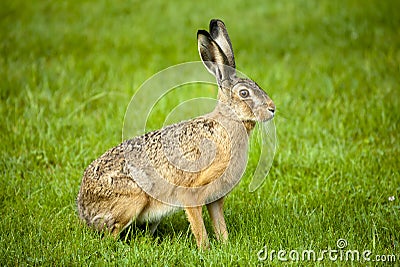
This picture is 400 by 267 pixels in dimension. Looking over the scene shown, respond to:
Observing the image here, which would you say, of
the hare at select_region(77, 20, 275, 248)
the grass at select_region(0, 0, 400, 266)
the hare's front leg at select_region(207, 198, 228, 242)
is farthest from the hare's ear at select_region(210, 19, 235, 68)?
the grass at select_region(0, 0, 400, 266)

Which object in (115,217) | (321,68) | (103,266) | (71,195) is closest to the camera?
(103,266)

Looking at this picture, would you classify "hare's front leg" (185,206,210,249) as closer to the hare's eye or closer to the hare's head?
the hare's head

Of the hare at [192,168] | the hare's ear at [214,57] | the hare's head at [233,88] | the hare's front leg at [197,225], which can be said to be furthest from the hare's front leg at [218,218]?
the hare's ear at [214,57]

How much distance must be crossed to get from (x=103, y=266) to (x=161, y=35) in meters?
6.27

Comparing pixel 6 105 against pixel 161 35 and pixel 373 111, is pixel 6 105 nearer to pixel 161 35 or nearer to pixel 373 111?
pixel 161 35

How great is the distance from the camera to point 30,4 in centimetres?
1162

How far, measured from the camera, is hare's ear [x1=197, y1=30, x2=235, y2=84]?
197 inches

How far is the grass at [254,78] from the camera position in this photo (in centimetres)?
511

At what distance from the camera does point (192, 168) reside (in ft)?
16.6

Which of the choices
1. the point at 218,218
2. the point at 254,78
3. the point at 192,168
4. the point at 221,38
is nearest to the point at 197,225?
the point at 218,218

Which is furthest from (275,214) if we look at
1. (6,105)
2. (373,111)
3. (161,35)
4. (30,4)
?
(30,4)

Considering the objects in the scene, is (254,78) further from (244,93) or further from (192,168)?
(192,168)

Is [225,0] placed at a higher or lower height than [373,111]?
higher

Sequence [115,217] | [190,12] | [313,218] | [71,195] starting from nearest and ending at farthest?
[115,217] → [313,218] → [71,195] → [190,12]
